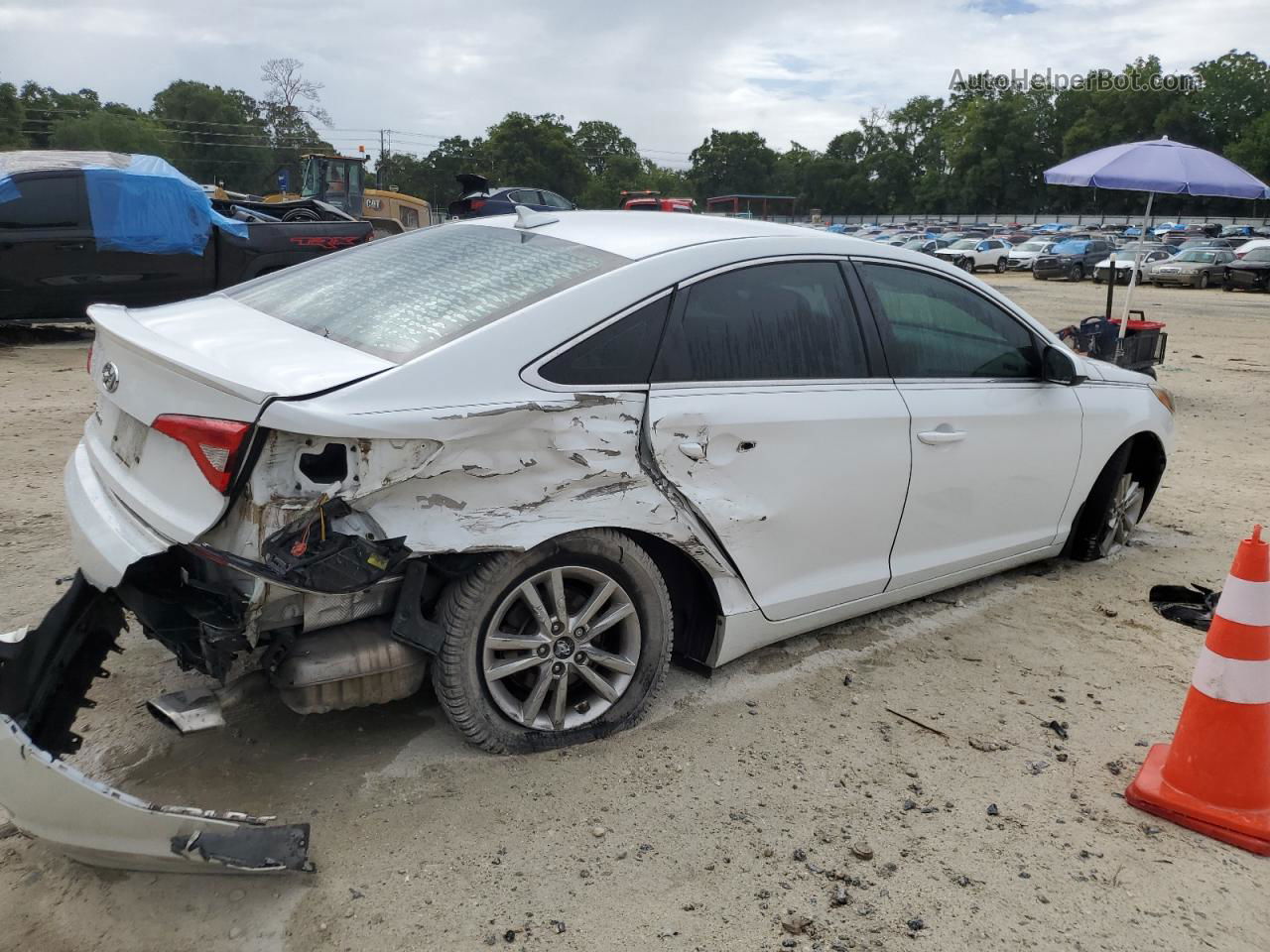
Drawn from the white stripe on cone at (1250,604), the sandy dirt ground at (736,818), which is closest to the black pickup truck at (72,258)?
the sandy dirt ground at (736,818)

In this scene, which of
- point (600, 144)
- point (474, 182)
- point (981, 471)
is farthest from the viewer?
point (600, 144)

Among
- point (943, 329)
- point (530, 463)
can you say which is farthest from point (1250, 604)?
point (530, 463)

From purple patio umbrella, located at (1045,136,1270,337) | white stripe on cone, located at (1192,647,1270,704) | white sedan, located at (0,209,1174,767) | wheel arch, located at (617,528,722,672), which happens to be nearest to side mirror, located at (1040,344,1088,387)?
white sedan, located at (0,209,1174,767)

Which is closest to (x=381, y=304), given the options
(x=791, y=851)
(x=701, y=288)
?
(x=701, y=288)

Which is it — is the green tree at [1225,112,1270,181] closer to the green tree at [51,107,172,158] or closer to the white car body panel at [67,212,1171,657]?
the green tree at [51,107,172,158]

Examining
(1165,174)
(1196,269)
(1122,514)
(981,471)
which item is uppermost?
(1165,174)

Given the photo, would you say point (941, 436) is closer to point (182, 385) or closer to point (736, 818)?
point (736, 818)

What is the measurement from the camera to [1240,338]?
1709cm

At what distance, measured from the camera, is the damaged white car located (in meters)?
2.43

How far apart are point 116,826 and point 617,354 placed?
1.73 m

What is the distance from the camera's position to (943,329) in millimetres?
3879

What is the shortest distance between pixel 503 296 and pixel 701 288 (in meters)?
0.65

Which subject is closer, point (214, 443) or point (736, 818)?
point (214, 443)

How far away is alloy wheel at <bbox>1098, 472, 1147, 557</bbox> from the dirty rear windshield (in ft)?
10.4
